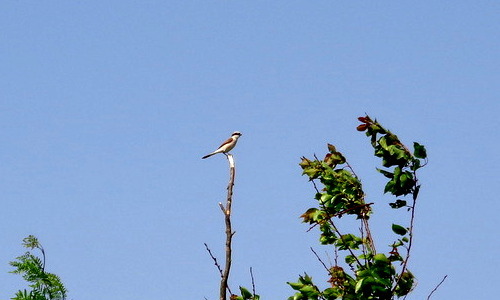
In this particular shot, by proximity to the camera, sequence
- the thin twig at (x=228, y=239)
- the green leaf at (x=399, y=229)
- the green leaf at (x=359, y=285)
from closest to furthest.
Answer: the green leaf at (x=359, y=285) → the green leaf at (x=399, y=229) → the thin twig at (x=228, y=239)

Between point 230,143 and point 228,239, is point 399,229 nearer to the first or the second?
point 228,239

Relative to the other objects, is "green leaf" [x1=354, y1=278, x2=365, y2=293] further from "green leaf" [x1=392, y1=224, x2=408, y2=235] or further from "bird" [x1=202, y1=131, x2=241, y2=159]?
"bird" [x1=202, y1=131, x2=241, y2=159]

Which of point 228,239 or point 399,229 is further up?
point 228,239

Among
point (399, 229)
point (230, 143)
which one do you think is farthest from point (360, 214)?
point (230, 143)

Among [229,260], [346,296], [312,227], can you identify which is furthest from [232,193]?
[346,296]

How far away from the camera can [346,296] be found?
7527mm

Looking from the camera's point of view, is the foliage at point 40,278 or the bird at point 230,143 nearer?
the foliage at point 40,278

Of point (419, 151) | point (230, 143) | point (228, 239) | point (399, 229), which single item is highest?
point (230, 143)

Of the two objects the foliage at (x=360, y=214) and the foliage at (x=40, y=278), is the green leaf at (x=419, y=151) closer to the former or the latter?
the foliage at (x=360, y=214)

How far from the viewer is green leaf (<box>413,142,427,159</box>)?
25.0ft

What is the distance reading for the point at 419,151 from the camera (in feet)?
25.0

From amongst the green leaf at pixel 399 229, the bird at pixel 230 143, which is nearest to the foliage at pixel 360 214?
the green leaf at pixel 399 229

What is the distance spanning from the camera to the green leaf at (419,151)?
762cm

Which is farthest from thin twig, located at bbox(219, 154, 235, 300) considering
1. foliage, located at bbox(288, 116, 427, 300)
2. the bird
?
the bird
